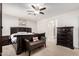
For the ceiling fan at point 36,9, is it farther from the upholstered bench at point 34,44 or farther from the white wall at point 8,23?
the upholstered bench at point 34,44

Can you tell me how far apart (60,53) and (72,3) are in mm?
973

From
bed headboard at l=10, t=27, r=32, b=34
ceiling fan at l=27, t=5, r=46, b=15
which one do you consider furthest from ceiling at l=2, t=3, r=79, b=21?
bed headboard at l=10, t=27, r=32, b=34

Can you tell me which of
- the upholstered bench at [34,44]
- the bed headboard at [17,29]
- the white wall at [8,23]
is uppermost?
the white wall at [8,23]

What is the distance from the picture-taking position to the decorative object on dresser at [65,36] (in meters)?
1.76

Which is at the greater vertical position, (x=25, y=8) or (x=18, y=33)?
(x=25, y=8)

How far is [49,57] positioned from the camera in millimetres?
1784

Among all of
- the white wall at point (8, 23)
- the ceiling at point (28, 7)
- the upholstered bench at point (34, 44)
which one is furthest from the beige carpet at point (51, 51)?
the ceiling at point (28, 7)

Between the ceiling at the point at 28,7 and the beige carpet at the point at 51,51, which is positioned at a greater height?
the ceiling at the point at 28,7

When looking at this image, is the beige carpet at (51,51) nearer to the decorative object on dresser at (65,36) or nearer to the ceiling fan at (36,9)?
the decorative object on dresser at (65,36)

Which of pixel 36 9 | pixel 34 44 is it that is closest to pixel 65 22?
pixel 36 9

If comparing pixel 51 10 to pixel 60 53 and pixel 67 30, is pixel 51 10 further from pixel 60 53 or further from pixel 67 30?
pixel 60 53

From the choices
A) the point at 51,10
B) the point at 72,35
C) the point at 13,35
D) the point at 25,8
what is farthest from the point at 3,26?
the point at 72,35

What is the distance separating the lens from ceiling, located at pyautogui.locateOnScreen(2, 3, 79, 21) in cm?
171

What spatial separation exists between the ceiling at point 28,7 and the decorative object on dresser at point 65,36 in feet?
1.09
